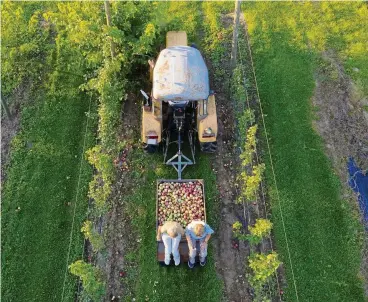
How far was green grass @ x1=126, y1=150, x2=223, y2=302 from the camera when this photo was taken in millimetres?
9305

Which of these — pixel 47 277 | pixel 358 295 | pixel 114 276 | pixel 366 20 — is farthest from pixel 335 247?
pixel 366 20

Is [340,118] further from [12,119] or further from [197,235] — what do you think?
[12,119]

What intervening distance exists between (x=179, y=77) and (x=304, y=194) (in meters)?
4.06

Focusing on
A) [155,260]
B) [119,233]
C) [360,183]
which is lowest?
[155,260]

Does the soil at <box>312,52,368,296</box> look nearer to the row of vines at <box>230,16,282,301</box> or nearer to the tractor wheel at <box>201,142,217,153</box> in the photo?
the row of vines at <box>230,16,282,301</box>

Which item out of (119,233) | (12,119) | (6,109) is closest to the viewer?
(119,233)

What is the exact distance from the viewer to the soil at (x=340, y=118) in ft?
37.1

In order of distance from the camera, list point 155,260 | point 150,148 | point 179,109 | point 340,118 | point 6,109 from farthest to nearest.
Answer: point 340,118 → point 6,109 → point 150,148 → point 179,109 → point 155,260

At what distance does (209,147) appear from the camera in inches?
434

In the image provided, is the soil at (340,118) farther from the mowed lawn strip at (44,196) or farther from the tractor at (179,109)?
the mowed lawn strip at (44,196)

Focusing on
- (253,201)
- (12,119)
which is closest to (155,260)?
(253,201)

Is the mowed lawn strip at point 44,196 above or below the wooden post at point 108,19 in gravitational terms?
below

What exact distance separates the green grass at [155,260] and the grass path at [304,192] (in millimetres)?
1535

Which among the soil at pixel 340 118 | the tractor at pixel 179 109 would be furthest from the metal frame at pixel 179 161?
the soil at pixel 340 118
